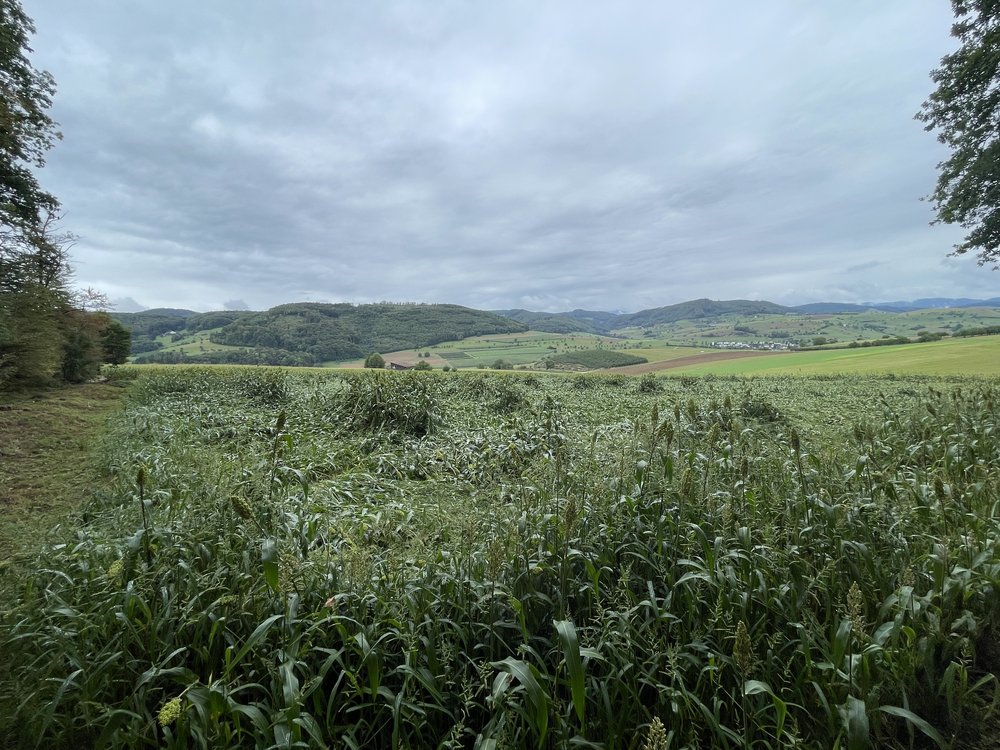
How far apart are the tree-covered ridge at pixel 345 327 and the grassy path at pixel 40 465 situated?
32087 millimetres

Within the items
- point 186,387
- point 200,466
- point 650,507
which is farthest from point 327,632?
point 186,387

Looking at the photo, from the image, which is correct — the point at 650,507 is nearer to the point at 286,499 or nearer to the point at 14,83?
the point at 286,499

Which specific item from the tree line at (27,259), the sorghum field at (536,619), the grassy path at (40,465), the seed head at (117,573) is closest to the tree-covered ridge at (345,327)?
the tree line at (27,259)

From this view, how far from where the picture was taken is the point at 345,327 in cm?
5750

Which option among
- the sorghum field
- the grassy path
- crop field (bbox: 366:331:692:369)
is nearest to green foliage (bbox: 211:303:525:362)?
crop field (bbox: 366:331:692:369)

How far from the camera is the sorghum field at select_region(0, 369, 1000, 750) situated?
1.97 metres

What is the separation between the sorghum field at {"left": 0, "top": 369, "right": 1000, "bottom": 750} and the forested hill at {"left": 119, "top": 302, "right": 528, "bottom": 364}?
4010 centimetres

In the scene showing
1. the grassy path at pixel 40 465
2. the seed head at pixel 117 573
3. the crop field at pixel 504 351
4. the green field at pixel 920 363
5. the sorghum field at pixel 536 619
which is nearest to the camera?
the sorghum field at pixel 536 619

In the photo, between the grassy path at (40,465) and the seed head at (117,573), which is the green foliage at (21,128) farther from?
the seed head at (117,573)

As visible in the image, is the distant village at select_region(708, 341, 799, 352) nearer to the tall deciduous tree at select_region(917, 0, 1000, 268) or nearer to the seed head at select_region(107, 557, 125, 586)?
the tall deciduous tree at select_region(917, 0, 1000, 268)

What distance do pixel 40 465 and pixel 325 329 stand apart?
48.3m

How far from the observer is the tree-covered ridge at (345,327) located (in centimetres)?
4619

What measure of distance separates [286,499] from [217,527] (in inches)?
25.6

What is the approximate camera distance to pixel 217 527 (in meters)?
3.49
